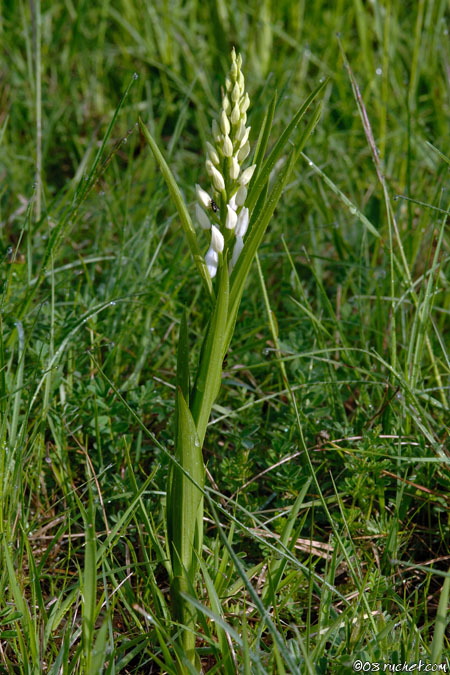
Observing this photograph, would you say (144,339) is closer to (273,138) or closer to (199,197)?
(199,197)

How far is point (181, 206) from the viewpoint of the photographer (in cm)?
126

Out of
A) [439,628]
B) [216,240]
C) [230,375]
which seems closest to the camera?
[439,628]

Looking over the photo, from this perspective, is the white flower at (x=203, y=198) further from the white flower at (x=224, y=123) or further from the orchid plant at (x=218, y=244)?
the white flower at (x=224, y=123)

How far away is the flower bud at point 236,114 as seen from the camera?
4.03 feet

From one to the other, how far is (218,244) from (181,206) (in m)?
0.10

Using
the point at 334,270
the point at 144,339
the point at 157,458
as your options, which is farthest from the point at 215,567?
the point at 334,270

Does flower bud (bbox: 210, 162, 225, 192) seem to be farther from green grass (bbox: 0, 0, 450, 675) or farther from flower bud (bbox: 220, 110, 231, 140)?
green grass (bbox: 0, 0, 450, 675)

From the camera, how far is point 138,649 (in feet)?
4.56

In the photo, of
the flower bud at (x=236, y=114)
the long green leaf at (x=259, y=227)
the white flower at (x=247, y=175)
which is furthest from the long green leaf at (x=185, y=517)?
the flower bud at (x=236, y=114)

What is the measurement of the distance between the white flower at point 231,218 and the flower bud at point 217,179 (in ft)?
0.13

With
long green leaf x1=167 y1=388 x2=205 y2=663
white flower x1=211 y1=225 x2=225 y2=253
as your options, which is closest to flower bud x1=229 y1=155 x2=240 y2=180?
white flower x1=211 y1=225 x2=225 y2=253

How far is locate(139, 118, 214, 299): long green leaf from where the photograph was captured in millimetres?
1232

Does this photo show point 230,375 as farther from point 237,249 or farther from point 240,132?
point 240,132

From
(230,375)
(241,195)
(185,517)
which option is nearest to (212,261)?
(241,195)
